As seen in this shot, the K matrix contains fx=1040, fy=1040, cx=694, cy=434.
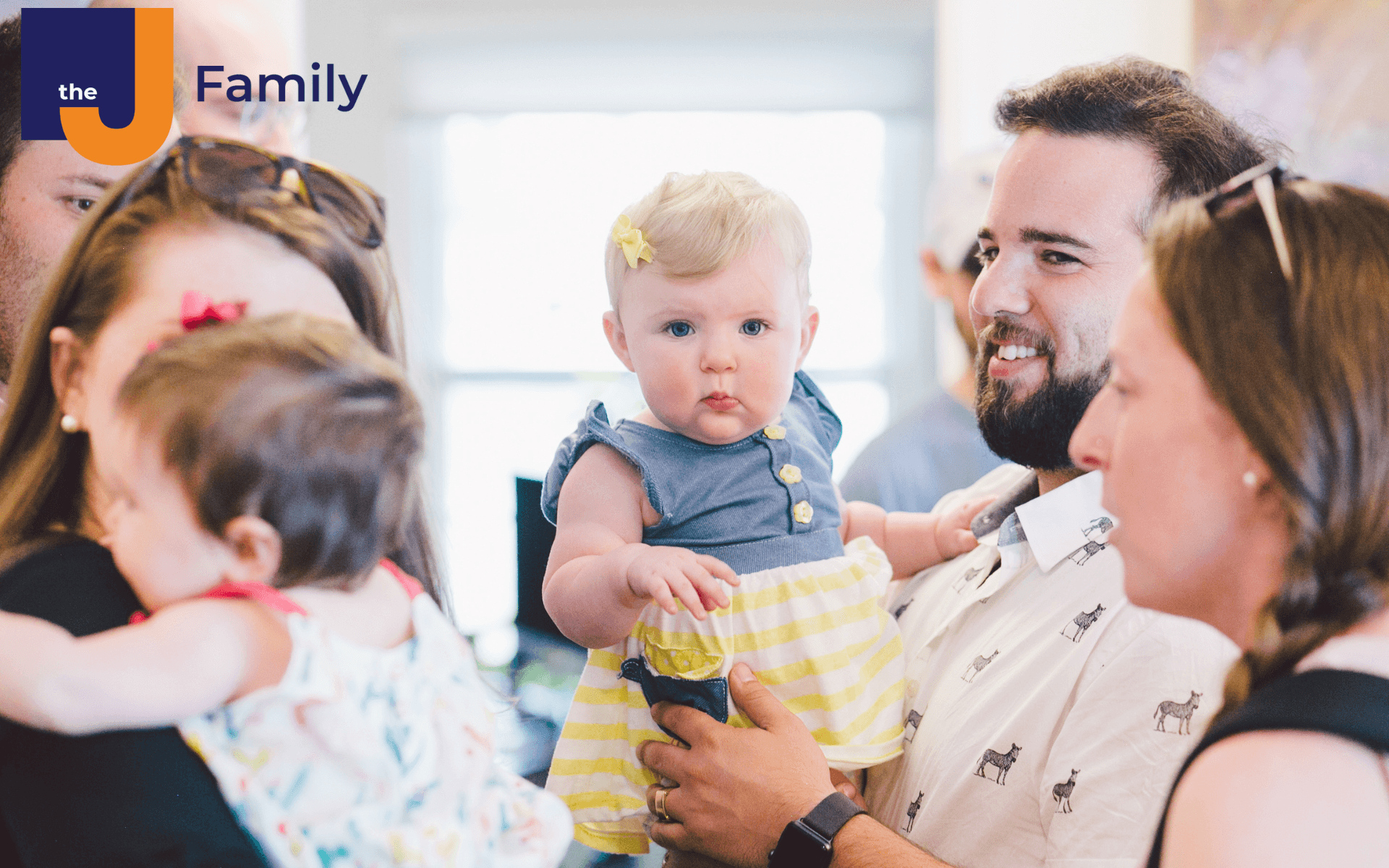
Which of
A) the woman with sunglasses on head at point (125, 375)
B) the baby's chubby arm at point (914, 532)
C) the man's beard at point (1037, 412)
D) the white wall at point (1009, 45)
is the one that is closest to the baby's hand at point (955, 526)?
the baby's chubby arm at point (914, 532)

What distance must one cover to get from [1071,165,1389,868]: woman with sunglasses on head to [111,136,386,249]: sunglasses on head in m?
0.58

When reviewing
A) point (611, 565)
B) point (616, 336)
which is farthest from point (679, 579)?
point (616, 336)

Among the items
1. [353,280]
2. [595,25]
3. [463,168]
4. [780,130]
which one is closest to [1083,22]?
[780,130]

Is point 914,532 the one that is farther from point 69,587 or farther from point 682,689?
point 69,587

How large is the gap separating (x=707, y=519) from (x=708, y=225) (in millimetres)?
333

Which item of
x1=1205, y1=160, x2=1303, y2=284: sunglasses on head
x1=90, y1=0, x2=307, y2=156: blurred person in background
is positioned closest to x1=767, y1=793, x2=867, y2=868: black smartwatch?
x1=1205, y1=160, x2=1303, y2=284: sunglasses on head

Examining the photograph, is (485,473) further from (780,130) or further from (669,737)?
(669,737)

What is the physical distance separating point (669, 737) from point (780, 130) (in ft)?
11.5

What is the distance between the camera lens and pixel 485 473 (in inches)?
171

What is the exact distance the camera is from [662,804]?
124 cm

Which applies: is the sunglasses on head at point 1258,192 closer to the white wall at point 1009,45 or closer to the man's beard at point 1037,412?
the man's beard at point 1037,412

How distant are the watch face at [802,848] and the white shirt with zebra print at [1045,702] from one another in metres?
0.14

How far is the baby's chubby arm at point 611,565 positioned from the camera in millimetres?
980

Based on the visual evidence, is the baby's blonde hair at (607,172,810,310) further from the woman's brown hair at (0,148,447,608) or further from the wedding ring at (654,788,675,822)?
the wedding ring at (654,788,675,822)
